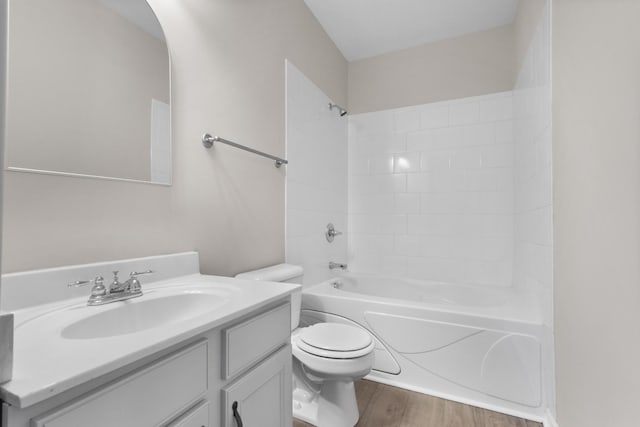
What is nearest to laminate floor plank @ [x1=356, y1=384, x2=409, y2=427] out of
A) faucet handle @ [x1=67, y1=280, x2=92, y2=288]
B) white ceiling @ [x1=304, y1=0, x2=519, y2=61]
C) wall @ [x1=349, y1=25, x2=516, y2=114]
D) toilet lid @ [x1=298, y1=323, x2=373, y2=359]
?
toilet lid @ [x1=298, y1=323, x2=373, y2=359]

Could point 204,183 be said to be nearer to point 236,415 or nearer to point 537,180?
point 236,415

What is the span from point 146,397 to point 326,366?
93 cm

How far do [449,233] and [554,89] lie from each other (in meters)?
1.46

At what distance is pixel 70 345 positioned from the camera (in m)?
0.58

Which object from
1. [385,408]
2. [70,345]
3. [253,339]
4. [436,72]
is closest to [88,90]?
[70,345]

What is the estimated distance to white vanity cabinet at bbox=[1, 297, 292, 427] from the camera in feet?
1.64

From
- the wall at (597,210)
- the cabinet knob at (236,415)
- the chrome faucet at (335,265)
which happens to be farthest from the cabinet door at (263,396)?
the chrome faucet at (335,265)

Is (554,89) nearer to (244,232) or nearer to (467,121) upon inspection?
(467,121)

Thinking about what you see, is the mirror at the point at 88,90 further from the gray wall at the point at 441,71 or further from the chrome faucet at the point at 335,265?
the gray wall at the point at 441,71

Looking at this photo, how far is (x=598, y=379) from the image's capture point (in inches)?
A: 40.3

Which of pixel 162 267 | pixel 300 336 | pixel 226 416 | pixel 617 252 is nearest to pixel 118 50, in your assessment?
pixel 162 267

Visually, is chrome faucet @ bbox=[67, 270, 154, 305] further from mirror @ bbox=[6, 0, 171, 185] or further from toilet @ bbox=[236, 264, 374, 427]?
toilet @ bbox=[236, 264, 374, 427]

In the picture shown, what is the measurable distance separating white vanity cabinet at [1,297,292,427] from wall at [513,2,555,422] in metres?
1.33

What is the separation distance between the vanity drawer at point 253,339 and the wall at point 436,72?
8.06 ft
